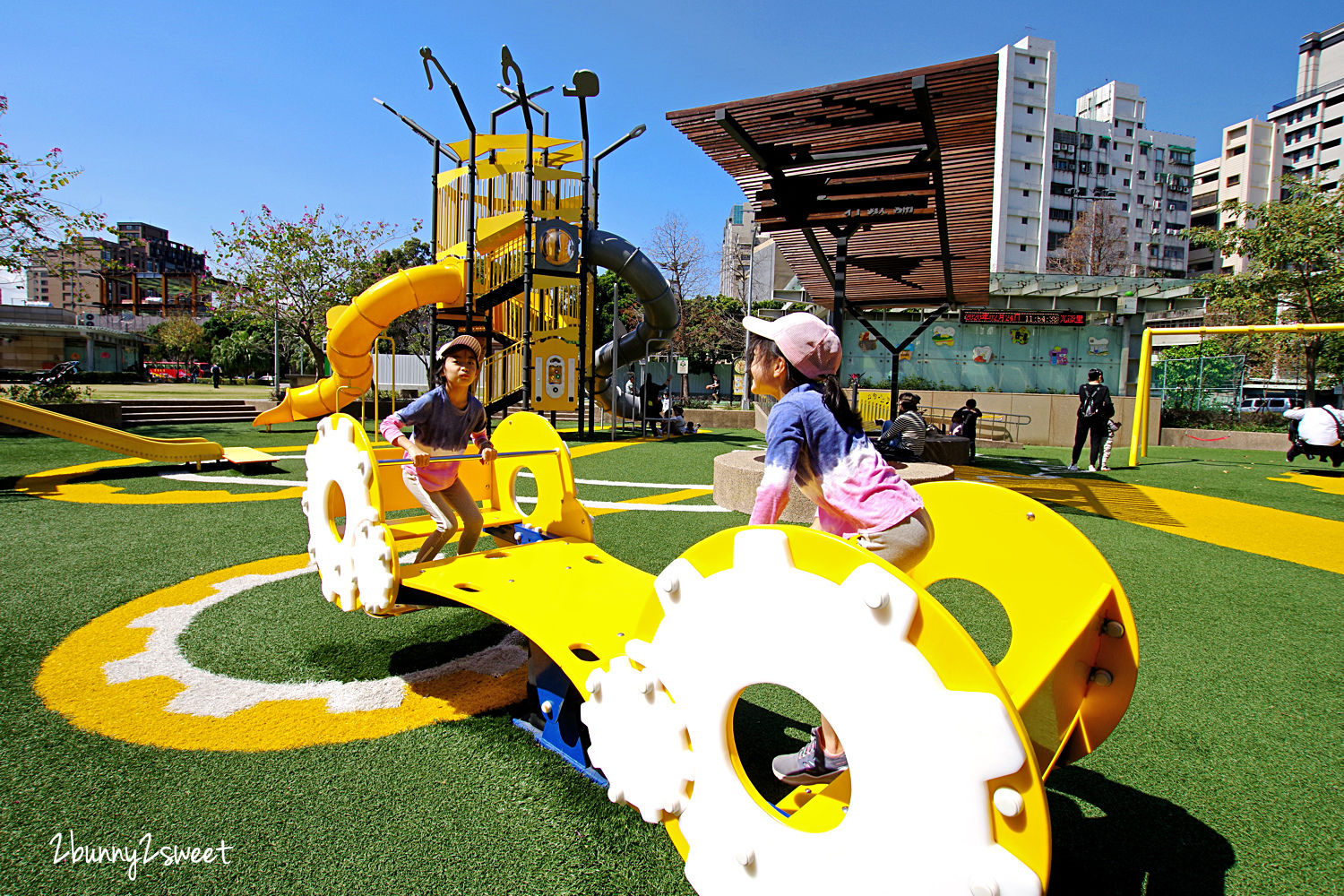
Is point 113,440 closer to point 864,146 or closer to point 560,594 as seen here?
point 560,594

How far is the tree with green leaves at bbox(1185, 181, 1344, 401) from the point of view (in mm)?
19516

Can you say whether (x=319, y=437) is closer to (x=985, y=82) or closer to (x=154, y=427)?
(x=985, y=82)

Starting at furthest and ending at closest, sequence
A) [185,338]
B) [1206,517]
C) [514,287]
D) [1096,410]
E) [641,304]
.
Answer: [185,338]
[641,304]
[514,287]
[1096,410]
[1206,517]

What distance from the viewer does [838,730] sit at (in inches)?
57.1

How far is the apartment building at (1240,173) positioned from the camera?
254 feet

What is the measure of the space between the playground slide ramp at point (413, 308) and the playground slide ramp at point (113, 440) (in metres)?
1.87

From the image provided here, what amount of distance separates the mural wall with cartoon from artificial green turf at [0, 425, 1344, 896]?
17.7 metres

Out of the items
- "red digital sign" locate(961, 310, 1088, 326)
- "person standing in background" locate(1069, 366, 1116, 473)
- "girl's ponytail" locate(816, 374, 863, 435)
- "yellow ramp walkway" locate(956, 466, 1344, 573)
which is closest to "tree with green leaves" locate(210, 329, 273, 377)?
"red digital sign" locate(961, 310, 1088, 326)

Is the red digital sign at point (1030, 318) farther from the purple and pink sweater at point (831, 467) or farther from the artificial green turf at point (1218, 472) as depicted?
the purple and pink sweater at point (831, 467)

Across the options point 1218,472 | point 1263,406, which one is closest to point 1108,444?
point 1218,472

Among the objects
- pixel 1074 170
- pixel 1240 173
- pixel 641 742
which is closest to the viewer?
pixel 641 742

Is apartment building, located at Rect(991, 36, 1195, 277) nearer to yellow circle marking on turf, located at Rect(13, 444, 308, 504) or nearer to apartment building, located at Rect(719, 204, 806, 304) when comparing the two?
apartment building, located at Rect(719, 204, 806, 304)

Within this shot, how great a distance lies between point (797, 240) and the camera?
34.0 ft

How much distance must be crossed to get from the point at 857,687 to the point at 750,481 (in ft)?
19.9
